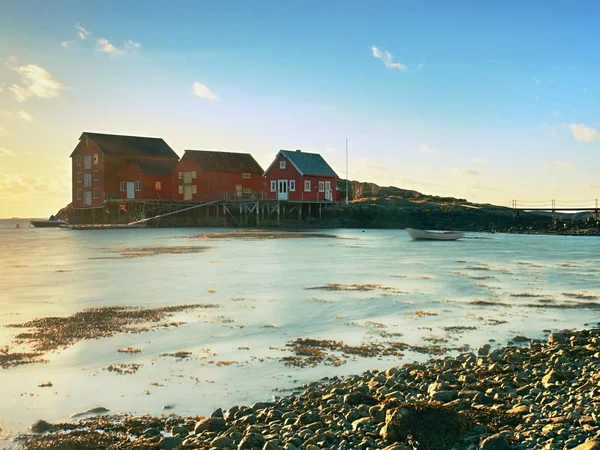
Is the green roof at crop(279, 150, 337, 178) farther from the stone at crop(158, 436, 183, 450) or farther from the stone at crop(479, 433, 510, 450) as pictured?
the stone at crop(479, 433, 510, 450)

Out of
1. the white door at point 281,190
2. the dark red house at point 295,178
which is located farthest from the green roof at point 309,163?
the white door at point 281,190

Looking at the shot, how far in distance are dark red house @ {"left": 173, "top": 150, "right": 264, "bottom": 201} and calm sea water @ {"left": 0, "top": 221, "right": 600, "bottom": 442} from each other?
3537cm

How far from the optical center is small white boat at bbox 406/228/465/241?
47600mm

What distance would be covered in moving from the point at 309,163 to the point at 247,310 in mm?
52947

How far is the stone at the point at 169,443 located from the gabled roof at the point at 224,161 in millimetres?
63840

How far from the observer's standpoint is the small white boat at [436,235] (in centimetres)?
4760

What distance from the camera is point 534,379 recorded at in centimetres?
809

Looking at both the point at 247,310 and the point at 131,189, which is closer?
the point at 247,310

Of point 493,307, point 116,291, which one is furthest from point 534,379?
point 116,291

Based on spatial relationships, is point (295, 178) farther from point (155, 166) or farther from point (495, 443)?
point (495, 443)

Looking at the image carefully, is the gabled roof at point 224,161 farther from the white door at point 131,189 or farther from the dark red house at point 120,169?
the white door at point 131,189

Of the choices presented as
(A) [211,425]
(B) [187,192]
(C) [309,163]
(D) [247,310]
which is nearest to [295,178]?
(C) [309,163]

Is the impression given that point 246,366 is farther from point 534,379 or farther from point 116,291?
point 116,291

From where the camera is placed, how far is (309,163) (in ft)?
222
